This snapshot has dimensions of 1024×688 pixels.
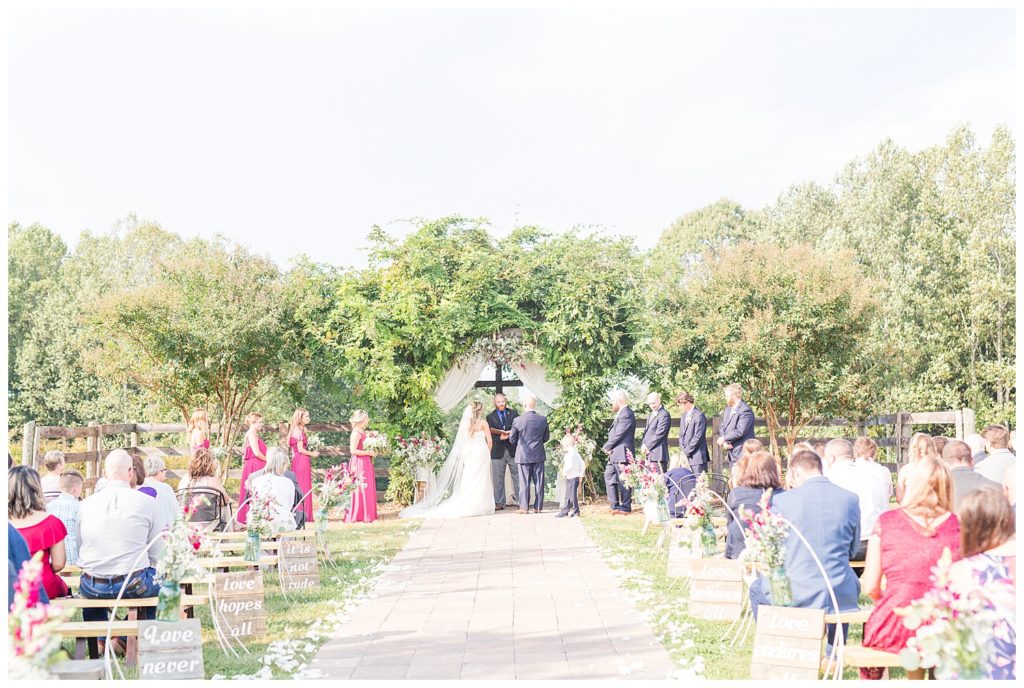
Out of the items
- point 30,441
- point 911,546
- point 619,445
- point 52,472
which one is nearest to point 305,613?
point 52,472

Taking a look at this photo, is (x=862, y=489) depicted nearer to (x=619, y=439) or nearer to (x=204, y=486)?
(x=204, y=486)

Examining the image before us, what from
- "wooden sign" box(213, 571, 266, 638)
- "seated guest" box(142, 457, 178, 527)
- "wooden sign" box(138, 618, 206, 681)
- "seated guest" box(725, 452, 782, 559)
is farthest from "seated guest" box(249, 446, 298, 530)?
"seated guest" box(725, 452, 782, 559)

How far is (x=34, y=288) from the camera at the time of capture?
34.9m

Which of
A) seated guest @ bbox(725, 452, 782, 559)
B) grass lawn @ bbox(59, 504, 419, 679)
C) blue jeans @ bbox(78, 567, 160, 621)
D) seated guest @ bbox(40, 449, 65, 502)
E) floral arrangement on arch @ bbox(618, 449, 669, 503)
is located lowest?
grass lawn @ bbox(59, 504, 419, 679)

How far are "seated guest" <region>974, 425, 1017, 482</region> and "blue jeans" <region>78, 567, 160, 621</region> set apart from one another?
6271mm

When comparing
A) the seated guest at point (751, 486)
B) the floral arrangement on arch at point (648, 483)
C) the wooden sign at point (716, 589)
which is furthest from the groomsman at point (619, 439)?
the wooden sign at point (716, 589)

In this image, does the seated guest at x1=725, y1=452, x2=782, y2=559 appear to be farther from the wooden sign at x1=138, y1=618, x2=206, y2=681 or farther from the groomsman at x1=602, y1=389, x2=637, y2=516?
the groomsman at x1=602, y1=389, x2=637, y2=516

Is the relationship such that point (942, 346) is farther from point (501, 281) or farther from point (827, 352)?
point (501, 281)

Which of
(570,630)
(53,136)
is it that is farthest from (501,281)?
(53,136)

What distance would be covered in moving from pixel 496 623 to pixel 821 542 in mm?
2715

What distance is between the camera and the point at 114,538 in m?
5.73

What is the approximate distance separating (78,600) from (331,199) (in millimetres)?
19660

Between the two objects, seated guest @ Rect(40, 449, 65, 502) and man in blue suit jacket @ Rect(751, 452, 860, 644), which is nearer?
man in blue suit jacket @ Rect(751, 452, 860, 644)

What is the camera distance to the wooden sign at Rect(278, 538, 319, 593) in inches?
323
